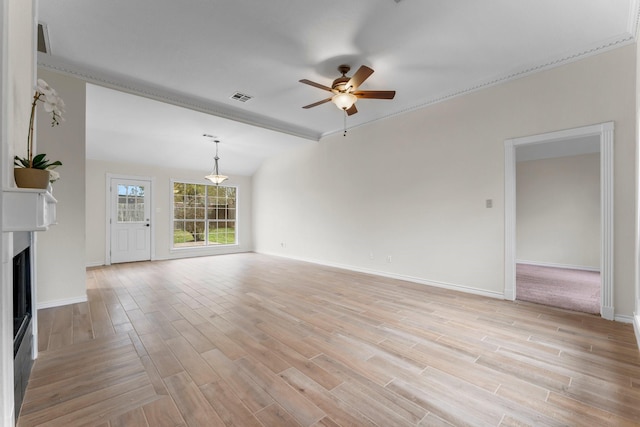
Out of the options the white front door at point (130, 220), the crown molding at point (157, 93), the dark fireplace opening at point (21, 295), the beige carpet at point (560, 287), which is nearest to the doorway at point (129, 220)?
the white front door at point (130, 220)

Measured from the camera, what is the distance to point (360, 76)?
9.88 ft

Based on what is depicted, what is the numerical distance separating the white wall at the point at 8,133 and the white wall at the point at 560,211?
325 inches

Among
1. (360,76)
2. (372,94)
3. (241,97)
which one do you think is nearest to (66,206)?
(241,97)

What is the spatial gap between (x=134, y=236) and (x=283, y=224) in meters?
3.62

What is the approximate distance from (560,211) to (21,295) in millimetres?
8624

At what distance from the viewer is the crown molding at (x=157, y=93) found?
335 centimetres

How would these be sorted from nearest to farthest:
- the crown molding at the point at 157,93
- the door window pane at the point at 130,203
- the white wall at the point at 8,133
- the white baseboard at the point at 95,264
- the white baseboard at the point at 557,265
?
the white wall at the point at 8,133 < the crown molding at the point at 157,93 < the white baseboard at the point at 557,265 < the white baseboard at the point at 95,264 < the door window pane at the point at 130,203

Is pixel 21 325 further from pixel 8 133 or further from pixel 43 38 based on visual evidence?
pixel 43 38

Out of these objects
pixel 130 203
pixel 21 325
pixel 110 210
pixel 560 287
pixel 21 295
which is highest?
pixel 130 203

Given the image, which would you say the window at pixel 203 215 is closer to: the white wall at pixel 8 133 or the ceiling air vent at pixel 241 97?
the ceiling air vent at pixel 241 97

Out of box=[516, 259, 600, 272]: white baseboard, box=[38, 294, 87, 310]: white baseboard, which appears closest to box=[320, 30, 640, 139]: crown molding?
box=[516, 259, 600, 272]: white baseboard

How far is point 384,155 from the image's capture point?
5141 millimetres

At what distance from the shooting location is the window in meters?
7.55

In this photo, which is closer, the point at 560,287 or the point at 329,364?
the point at 329,364
